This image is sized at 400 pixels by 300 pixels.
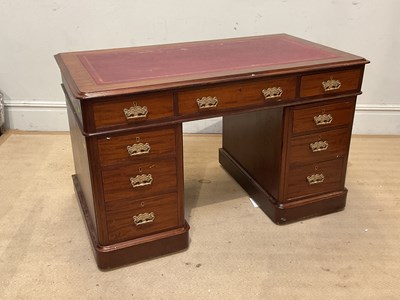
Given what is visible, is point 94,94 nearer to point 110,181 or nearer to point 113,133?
point 113,133

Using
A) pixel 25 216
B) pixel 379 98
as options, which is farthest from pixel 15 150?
pixel 379 98

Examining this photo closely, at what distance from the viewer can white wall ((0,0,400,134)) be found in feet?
9.21

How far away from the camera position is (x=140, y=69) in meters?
1.82

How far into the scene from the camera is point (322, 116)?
1.98m

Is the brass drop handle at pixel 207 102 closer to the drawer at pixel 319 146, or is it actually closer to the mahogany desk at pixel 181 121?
the mahogany desk at pixel 181 121

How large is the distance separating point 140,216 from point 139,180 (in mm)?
161

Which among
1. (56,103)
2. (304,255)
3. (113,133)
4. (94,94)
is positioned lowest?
(304,255)

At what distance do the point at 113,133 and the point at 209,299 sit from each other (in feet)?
2.33

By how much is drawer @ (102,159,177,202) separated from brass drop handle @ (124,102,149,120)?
0.20 metres

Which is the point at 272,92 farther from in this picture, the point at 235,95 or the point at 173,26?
the point at 173,26

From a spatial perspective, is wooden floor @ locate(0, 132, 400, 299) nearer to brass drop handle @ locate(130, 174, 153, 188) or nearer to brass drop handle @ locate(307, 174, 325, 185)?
brass drop handle @ locate(307, 174, 325, 185)

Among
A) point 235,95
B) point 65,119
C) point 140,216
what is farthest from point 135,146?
Answer: point 65,119

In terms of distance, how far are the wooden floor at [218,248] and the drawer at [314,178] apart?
0.15 metres

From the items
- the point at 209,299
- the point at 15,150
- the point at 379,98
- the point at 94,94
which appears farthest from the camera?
the point at 379,98
